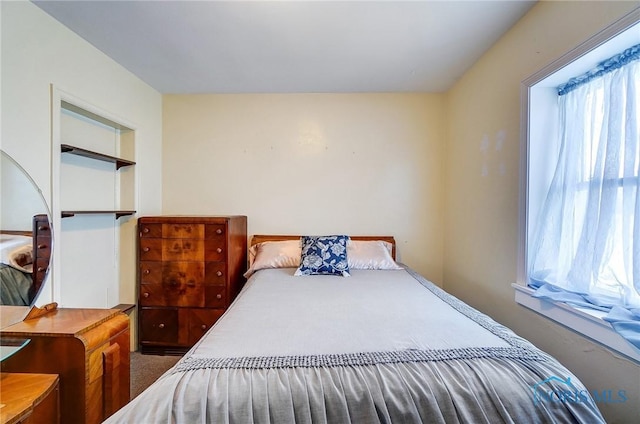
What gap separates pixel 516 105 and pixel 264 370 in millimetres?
2118

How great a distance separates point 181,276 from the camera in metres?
2.13

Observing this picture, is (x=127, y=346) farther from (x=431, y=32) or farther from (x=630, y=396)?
(x=431, y=32)

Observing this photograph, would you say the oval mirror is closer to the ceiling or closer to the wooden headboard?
the ceiling

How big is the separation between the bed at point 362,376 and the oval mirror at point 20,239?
1.01m

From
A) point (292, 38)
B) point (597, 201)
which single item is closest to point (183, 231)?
point (292, 38)

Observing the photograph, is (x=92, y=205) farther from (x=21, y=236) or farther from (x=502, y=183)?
(x=502, y=183)

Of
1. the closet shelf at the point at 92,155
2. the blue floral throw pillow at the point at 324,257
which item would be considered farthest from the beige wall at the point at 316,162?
the closet shelf at the point at 92,155

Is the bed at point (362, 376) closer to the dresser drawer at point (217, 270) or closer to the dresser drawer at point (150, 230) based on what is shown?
the dresser drawer at point (217, 270)

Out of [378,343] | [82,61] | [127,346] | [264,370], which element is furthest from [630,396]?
[82,61]

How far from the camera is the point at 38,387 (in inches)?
37.9

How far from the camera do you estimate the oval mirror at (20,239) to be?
3.92ft

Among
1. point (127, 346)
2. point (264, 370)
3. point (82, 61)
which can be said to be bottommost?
point (127, 346)

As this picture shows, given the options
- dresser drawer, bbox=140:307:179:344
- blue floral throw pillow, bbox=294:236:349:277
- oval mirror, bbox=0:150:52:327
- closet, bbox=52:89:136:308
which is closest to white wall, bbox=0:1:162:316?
closet, bbox=52:89:136:308

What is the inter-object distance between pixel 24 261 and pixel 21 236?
0.13m
